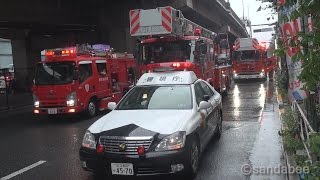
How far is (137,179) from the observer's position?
6453mm

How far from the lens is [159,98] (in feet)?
25.3

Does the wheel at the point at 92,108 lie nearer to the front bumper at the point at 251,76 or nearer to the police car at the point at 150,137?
the police car at the point at 150,137

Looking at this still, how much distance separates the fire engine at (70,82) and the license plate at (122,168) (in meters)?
7.65

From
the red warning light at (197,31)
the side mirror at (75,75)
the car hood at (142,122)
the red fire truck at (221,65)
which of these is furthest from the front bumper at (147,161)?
the red fire truck at (221,65)

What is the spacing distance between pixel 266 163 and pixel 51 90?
824 cm

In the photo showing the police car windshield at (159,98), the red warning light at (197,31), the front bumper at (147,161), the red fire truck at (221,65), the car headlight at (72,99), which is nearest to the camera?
the front bumper at (147,161)

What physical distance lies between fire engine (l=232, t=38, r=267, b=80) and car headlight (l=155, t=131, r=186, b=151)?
22.7m

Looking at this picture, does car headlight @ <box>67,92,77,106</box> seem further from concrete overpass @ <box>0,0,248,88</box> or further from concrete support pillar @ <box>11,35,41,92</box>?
concrete support pillar @ <box>11,35,41,92</box>

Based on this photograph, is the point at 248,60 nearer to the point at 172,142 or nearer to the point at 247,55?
the point at 247,55

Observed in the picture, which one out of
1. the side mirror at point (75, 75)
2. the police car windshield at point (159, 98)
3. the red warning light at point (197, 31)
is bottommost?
the police car windshield at point (159, 98)

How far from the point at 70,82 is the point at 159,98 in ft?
20.8

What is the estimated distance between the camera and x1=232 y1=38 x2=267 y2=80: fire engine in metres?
28.1

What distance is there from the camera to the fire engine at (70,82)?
13375mm

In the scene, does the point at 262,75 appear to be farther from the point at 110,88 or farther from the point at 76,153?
the point at 76,153
